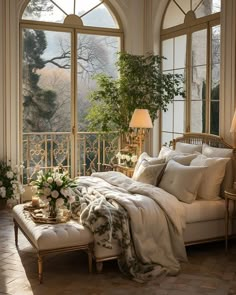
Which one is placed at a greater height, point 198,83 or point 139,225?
point 198,83

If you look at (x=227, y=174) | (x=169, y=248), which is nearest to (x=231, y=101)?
(x=227, y=174)

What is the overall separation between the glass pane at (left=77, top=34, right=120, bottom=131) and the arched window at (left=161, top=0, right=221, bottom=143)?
916 mm

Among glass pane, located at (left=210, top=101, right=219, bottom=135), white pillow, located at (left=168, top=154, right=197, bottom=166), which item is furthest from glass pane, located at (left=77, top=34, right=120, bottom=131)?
white pillow, located at (left=168, top=154, right=197, bottom=166)

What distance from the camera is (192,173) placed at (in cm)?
464

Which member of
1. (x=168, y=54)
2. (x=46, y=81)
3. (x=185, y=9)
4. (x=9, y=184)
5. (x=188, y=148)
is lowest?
(x=9, y=184)

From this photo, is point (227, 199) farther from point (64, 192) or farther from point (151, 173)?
point (64, 192)

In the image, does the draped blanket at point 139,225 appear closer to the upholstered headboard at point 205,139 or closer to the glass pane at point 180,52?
the upholstered headboard at point 205,139

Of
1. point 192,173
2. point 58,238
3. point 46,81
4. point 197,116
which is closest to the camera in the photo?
point 58,238

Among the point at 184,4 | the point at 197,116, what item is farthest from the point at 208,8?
the point at 197,116

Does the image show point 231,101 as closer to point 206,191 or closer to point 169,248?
point 206,191

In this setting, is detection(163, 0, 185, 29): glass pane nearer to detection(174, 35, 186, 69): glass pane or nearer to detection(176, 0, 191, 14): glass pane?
detection(176, 0, 191, 14): glass pane

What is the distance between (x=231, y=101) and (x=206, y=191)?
114cm

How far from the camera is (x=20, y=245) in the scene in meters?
4.79

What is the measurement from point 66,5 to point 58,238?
4245mm
